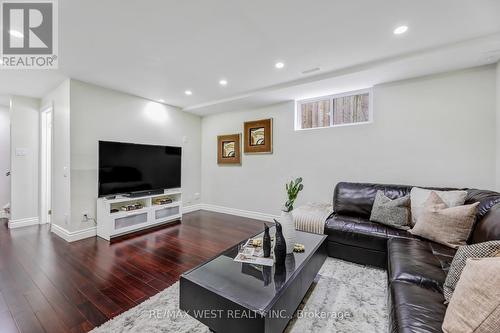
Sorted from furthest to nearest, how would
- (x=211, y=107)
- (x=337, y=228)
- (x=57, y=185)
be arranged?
(x=211, y=107) → (x=57, y=185) → (x=337, y=228)

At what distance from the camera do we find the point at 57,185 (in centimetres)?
352

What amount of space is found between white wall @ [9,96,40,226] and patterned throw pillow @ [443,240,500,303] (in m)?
6.02

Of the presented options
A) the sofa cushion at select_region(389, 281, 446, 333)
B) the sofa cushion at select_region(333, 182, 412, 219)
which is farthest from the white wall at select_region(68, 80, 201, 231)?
the sofa cushion at select_region(389, 281, 446, 333)

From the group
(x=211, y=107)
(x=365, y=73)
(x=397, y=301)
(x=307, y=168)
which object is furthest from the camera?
(x=211, y=107)

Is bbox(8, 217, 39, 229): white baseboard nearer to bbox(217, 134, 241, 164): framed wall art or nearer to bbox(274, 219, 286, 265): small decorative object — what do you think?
bbox(217, 134, 241, 164): framed wall art

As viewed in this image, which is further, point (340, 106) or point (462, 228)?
point (340, 106)

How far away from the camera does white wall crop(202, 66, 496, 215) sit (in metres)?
2.69

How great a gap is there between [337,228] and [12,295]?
10.9 ft

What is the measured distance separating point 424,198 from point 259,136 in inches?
115

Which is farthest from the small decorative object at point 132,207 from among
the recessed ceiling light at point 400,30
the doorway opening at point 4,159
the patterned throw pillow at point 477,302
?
the recessed ceiling light at point 400,30

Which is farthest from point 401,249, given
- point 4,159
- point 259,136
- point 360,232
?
point 4,159

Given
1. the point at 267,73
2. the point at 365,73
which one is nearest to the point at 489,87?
the point at 365,73

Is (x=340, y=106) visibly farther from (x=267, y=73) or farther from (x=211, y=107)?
(x=211, y=107)

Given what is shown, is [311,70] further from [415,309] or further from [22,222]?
[22,222]
